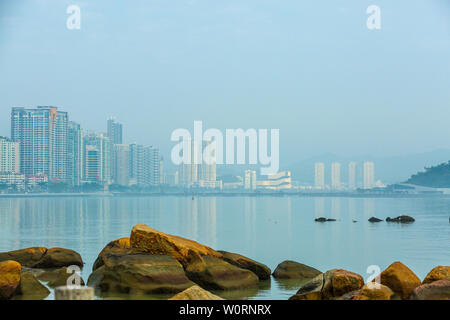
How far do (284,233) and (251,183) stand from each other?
8705 cm

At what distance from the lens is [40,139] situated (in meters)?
185

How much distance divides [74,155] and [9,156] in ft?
70.2

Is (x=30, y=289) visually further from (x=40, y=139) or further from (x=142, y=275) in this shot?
(x=40, y=139)

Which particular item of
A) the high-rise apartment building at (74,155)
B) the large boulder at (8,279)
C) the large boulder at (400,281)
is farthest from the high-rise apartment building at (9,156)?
the large boulder at (400,281)

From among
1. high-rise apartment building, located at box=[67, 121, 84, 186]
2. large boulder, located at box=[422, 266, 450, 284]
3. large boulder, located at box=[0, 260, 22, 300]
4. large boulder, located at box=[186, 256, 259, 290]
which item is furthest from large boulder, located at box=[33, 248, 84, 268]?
high-rise apartment building, located at box=[67, 121, 84, 186]

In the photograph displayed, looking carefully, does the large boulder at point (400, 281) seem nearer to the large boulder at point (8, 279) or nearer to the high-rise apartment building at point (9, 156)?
→ the large boulder at point (8, 279)

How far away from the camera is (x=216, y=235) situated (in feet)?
112

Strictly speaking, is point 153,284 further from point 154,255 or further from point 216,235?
point 216,235

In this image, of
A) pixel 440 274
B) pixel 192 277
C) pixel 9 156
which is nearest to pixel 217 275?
pixel 192 277

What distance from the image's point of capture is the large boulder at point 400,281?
1054cm

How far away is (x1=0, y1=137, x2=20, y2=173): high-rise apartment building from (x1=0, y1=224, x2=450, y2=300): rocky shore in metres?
175

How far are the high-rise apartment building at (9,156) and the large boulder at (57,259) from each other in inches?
6722
